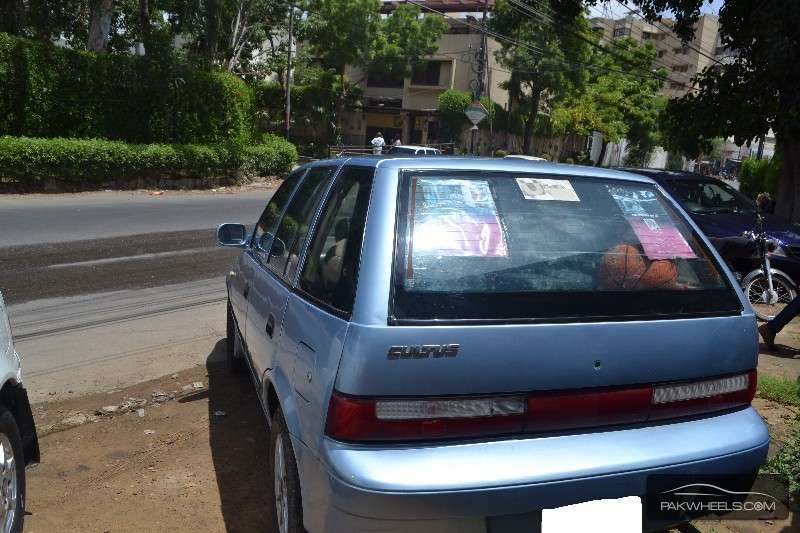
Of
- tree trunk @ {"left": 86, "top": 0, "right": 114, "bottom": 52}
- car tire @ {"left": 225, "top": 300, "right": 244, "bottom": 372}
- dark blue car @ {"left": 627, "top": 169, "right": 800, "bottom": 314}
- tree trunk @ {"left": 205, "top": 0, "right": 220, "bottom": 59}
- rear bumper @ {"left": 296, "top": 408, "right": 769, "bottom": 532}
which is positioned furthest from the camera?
tree trunk @ {"left": 205, "top": 0, "right": 220, "bottom": 59}

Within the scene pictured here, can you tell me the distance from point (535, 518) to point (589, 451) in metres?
0.30

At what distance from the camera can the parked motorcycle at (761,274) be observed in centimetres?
815

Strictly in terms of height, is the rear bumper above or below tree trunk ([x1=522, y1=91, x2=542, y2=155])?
below

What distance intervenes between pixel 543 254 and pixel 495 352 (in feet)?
1.82

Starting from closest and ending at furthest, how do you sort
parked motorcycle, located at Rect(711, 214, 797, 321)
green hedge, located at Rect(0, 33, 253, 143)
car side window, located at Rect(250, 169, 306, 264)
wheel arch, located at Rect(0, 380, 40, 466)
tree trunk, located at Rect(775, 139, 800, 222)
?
1. wheel arch, located at Rect(0, 380, 40, 466)
2. car side window, located at Rect(250, 169, 306, 264)
3. parked motorcycle, located at Rect(711, 214, 797, 321)
4. tree trunk, located at Rect(775, 139, 800, 222)
5. green hedge, located at Rect(0, 33, 253, 143)

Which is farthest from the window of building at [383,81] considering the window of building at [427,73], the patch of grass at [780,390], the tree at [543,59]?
the patch of grass at [780,390]

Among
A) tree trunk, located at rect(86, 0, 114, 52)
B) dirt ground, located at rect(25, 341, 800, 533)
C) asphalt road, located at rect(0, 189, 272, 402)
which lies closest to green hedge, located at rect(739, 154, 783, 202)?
asphalt road, located at rect(0, 189, 272, 402)

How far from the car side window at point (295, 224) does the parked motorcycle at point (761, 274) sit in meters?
6.18

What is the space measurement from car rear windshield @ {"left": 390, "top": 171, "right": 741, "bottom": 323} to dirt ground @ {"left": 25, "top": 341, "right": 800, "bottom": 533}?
1.29 metres

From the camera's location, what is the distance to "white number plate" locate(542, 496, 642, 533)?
2377 millimetres

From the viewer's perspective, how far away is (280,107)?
1516 inches

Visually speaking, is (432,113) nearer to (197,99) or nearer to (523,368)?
(197,99)

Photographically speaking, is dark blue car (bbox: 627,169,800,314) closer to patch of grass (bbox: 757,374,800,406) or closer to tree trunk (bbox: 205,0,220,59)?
patch of grass (bbox: 757,374,800,406)

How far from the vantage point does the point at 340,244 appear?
2.86 metres
